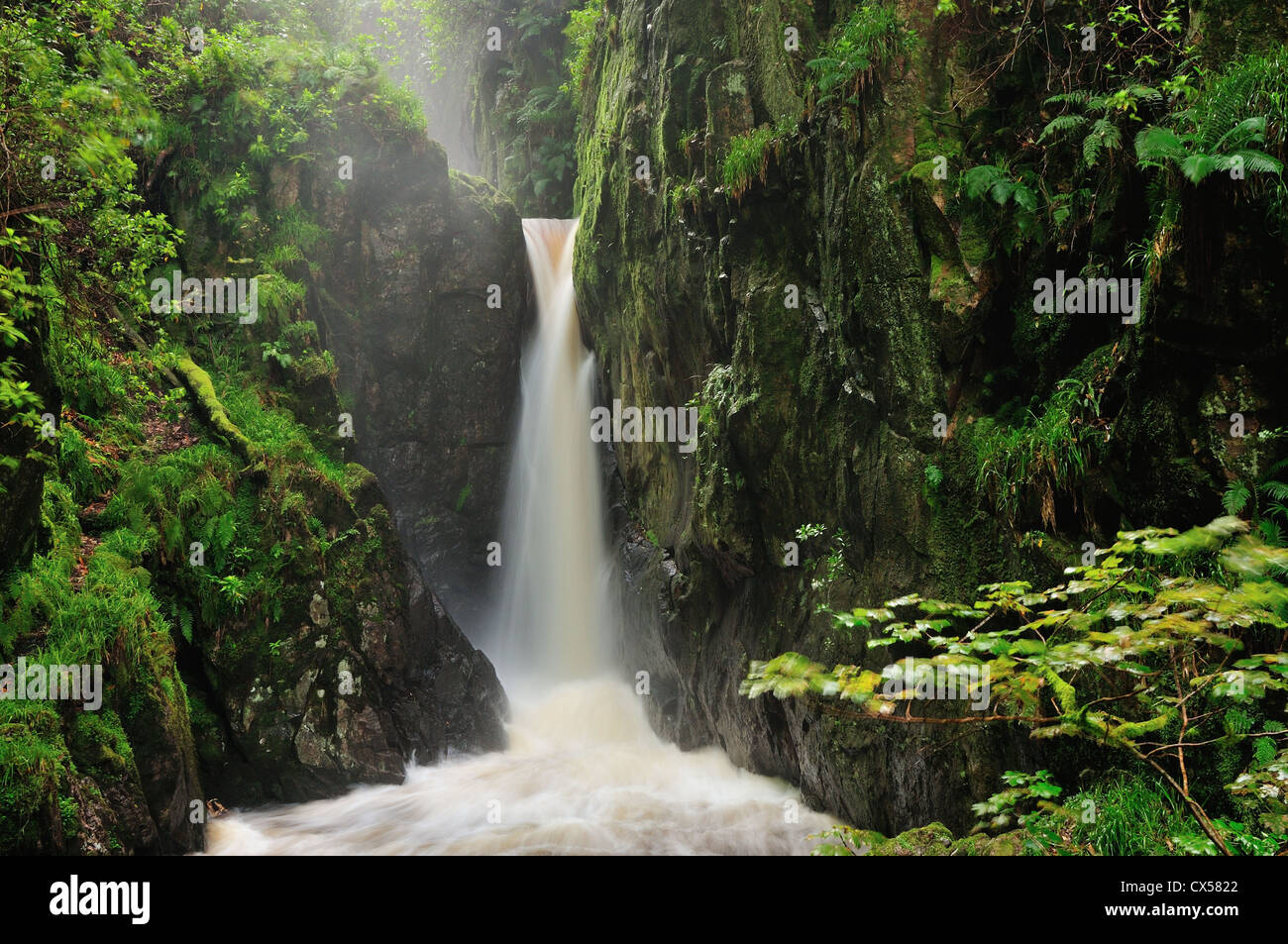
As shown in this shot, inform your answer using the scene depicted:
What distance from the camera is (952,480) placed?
596 centimetres

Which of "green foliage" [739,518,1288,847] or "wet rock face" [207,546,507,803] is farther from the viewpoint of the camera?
"wet rock face" [207,546,507,803]

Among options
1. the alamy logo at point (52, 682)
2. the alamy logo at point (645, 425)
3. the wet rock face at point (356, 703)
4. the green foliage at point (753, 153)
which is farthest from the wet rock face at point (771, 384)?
the alamy logo at point (52, 682)

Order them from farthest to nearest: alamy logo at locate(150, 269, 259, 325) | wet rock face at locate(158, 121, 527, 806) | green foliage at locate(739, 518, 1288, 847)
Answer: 1. alamy logo at locate(150, 269, 259, 325)
2. wet rock face at locate(158, 121, 527, 806)
3. green foliage at locate(739, 518, 1288, 847)

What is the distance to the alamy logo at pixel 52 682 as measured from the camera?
5188 mm

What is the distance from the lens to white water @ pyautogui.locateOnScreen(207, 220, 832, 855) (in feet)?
25.2

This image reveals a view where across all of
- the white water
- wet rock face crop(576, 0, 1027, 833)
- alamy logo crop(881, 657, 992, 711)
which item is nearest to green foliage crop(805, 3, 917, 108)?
wet rock face crop(576, 0, 1027, 833)

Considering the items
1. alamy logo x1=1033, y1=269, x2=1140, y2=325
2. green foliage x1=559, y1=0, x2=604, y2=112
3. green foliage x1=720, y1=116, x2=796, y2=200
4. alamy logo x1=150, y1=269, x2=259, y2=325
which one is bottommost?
alamy logo x1=1033, y1=269, x2=1140, y2=325

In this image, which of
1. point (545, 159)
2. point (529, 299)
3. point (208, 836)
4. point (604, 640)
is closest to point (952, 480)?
point (208, 836)

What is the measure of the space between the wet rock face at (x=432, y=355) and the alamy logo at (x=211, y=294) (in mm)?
2526

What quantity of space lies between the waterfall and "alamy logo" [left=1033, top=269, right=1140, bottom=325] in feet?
32.2

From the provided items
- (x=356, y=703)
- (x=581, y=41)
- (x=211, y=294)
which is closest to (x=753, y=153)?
(x=356, y=703)

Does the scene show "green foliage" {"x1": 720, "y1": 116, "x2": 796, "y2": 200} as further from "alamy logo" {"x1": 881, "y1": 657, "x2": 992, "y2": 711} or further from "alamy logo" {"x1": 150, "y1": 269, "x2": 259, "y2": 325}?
"alamy logo" {"x1": 150, "y1": 269, "x2": 259, "y2": 325}

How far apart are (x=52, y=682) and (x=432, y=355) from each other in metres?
10.3
